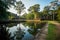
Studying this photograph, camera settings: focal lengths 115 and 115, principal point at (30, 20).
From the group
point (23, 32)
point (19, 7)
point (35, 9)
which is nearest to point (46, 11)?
point (35, 9)

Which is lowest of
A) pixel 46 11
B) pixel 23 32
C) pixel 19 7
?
pixel 23 32

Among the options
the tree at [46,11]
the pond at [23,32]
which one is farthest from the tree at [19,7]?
the pond at [23,32]

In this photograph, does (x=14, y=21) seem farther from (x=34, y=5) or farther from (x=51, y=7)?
(x=51, y=7)

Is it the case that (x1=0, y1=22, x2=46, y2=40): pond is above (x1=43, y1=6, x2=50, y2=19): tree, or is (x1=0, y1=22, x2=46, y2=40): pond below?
below

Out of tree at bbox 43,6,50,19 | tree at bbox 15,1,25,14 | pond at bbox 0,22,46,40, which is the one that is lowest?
pond at bbox 0,22,46,40

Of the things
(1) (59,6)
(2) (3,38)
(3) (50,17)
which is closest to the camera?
(2) (3,38)

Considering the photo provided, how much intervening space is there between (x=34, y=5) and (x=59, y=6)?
6.98ft

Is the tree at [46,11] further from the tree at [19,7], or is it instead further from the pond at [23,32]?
the tree at [19,7]

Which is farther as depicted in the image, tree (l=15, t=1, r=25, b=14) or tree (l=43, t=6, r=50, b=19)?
tree (l=15, t=1, r=25, b=14)

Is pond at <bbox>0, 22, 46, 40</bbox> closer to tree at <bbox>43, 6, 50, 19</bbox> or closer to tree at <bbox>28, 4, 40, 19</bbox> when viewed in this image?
tree at <bbox>43, 6, 50, 19</bbox>

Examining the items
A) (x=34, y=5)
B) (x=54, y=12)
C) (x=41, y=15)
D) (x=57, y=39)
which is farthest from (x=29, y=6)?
(x=57, y=39)

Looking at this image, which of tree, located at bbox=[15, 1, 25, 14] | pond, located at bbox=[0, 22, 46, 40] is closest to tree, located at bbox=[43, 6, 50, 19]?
pond, located at bbox=[0, 22, 46, 40]

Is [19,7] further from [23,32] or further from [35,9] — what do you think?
[23,32]

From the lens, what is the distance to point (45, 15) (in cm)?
856
